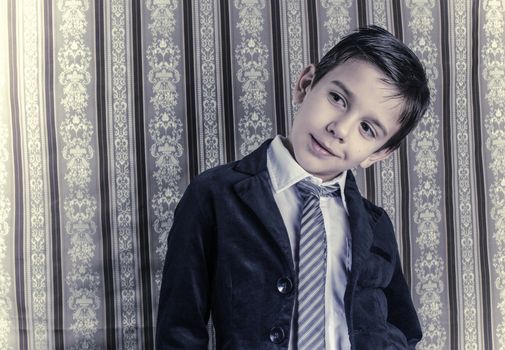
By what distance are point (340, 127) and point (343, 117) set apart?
21 millimetres

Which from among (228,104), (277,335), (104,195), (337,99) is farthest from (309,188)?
(104,195)

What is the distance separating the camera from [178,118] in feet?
5.09

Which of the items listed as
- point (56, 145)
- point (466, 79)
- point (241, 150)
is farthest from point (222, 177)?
point (466, 79)

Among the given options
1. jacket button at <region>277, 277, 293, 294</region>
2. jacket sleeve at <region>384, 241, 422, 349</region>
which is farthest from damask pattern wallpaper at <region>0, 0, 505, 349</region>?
jacket button at <region>277, 277, 293, 294</region>

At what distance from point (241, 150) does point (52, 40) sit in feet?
1.64

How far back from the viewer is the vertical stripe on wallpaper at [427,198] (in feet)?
5.29

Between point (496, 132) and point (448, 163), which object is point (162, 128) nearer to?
point (448, 163)

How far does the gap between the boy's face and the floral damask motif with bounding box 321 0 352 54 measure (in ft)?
1.30

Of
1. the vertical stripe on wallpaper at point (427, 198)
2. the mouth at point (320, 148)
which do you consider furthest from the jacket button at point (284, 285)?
the vertical stripe on wallpaper at point (427, 198)

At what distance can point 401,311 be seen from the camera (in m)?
1.38

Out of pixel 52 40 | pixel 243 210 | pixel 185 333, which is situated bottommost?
pixel 185 333

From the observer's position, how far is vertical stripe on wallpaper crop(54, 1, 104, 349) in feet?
5.02

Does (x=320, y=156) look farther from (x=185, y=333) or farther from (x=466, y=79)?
(x=466, y=79)

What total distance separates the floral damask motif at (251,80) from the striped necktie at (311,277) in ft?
1.27
